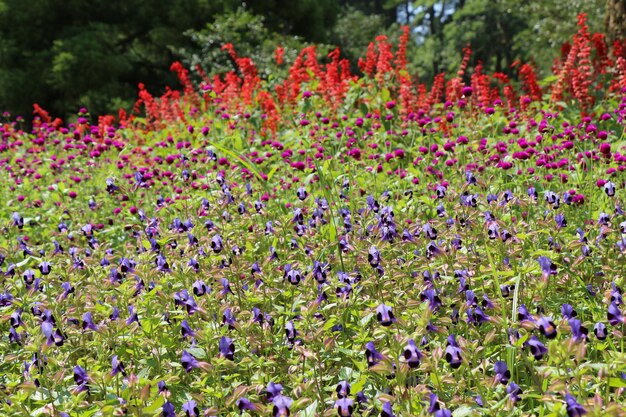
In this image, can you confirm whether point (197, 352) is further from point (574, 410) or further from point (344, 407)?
point (574, 410)

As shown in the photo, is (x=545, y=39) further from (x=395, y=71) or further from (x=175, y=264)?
(x=175, y=264)

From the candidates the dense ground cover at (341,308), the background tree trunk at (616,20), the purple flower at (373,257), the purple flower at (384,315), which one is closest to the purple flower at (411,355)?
the dense ground cover at (341,308)

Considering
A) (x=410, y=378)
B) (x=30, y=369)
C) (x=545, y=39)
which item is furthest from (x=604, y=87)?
(x=545, y=39)

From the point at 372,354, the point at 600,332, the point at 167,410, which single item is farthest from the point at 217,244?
the point at 600,332

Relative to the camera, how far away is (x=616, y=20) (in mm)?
6879

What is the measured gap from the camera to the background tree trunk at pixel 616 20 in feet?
22.2

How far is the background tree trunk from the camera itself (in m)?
6.78

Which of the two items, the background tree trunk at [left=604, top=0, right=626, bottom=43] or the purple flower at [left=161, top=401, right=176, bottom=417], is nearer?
the purple flower at [left=161, top=401, right=176, bottom=417]

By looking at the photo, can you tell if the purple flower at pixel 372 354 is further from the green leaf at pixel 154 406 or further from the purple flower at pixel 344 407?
the green leaf at pixel 154 406

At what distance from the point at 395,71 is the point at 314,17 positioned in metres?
9.13

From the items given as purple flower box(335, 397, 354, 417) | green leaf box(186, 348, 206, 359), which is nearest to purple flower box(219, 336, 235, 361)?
green leaf box(186, 348, 206, 359)

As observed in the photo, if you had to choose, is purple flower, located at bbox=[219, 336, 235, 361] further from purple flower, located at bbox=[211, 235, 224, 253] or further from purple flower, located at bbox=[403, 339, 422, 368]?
purple flower, located at bbox=[211, 235, 224, 253]

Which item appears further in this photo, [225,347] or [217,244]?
[217,244]

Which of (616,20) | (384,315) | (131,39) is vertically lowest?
(384,315)
